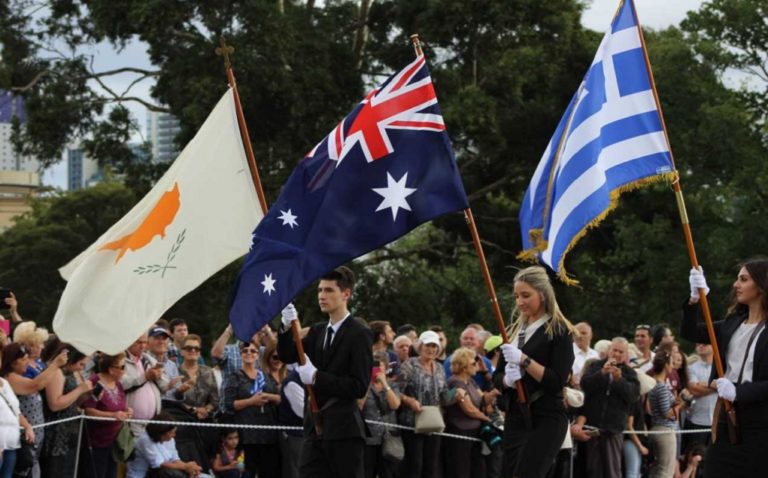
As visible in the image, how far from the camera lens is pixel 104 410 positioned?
41.1ft

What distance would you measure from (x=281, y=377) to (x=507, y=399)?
4.69m

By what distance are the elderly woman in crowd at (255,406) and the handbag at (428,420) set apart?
4.98ft

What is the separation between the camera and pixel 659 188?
33.8 m

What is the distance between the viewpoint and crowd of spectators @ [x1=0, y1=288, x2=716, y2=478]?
12.0 m

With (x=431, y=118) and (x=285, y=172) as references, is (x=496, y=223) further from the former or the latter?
(x=431, y=118)

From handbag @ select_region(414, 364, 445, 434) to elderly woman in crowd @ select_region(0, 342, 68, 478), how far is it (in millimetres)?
4115

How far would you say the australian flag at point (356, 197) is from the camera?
9.55 metres

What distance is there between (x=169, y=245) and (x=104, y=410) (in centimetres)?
248

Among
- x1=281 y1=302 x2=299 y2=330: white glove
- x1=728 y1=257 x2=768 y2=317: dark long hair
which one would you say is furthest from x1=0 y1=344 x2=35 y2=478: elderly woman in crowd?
x1=728 y1=257 x2=768 y2=317: dark long hair

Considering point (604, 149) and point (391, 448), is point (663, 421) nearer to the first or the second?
point (391, 448)

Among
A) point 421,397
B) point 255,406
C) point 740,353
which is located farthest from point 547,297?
point 421,397

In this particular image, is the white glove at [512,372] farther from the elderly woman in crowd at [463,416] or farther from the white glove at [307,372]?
the elderly woman in crowd at [463,416]

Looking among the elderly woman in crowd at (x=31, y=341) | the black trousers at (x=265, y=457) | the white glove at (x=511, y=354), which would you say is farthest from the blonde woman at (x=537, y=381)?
the black trousers at (x=265, y=457)

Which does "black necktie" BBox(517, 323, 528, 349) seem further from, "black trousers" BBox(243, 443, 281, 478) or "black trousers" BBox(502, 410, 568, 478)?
"black trousers" BBox(243, 443, 281, 478)
